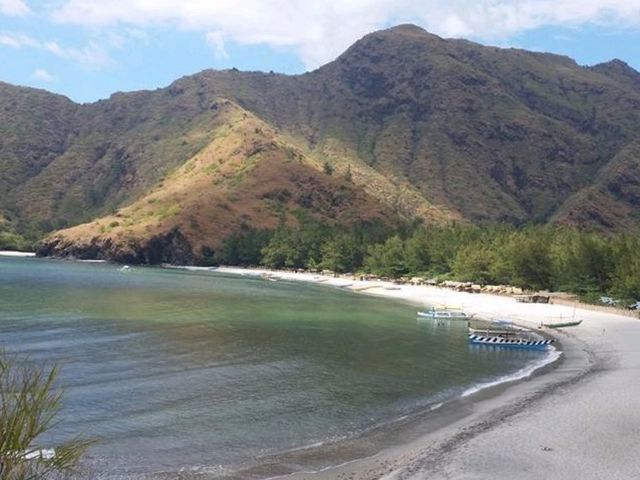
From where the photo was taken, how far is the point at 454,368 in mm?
53000

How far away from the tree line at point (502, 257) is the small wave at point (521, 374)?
36.3m

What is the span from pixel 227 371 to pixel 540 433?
24.9m

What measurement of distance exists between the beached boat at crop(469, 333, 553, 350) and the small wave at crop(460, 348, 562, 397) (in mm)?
2146

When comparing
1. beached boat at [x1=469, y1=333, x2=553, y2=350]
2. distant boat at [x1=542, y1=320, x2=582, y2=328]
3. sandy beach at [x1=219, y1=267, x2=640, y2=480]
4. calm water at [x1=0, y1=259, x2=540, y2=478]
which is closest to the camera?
sandy beach at [x1=219, y1=267, x2=640, y2=480]

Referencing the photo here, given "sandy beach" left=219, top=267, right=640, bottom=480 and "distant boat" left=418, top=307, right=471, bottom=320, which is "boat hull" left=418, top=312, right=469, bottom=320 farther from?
"sandy beach" left=219, top=267, right=640, bottom=480

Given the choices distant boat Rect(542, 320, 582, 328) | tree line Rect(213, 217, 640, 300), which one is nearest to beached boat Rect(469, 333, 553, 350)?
distant boat Rect(542, 320, 582, 328)

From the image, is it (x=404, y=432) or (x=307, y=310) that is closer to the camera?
(x=404, y=432)

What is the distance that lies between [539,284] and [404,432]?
9126 cm

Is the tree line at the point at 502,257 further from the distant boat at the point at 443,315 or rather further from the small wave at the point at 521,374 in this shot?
the small wave at the point at 521,374

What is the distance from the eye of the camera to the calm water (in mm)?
31594

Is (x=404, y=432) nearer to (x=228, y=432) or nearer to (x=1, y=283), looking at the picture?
(x=228, y=432)

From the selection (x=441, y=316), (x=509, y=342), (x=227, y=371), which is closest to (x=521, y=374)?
(x=509, y=342)

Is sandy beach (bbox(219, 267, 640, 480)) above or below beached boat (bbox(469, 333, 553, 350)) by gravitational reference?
below

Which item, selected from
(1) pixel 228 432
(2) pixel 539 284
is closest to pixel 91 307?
(1) pixel 228 432
